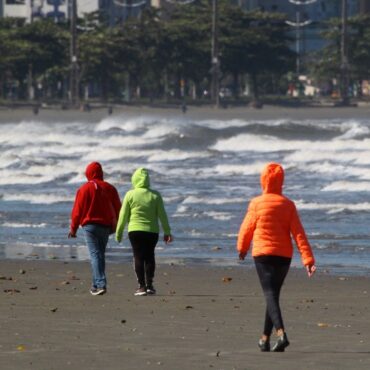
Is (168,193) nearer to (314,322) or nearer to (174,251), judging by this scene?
(174,251)

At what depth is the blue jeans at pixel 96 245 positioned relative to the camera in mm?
15492

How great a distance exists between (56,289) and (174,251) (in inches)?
196

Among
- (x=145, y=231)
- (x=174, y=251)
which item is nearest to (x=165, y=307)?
(x=145, y=231)

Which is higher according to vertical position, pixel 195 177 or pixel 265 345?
pixel 265 345

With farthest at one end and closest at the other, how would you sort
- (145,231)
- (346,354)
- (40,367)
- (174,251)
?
(174,251) → (145,231) → (346,354) → (40,367)

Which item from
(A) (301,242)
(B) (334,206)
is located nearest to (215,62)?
(B) (334,206)

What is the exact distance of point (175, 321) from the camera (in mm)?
13258

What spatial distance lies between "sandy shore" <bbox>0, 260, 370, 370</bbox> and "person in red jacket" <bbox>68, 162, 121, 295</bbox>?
44cm

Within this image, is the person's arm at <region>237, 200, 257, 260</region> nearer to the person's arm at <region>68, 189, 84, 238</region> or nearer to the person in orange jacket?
the person in orange jacket

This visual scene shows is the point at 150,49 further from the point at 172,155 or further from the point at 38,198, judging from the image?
the point at 38,198

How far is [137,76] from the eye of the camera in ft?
398

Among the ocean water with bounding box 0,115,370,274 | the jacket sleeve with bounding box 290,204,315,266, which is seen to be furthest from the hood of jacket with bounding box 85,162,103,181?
the jacket sleeve with bounding box 290,204,315,266

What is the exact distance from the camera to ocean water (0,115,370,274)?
21.5m

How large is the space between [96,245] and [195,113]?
84.2 metres
